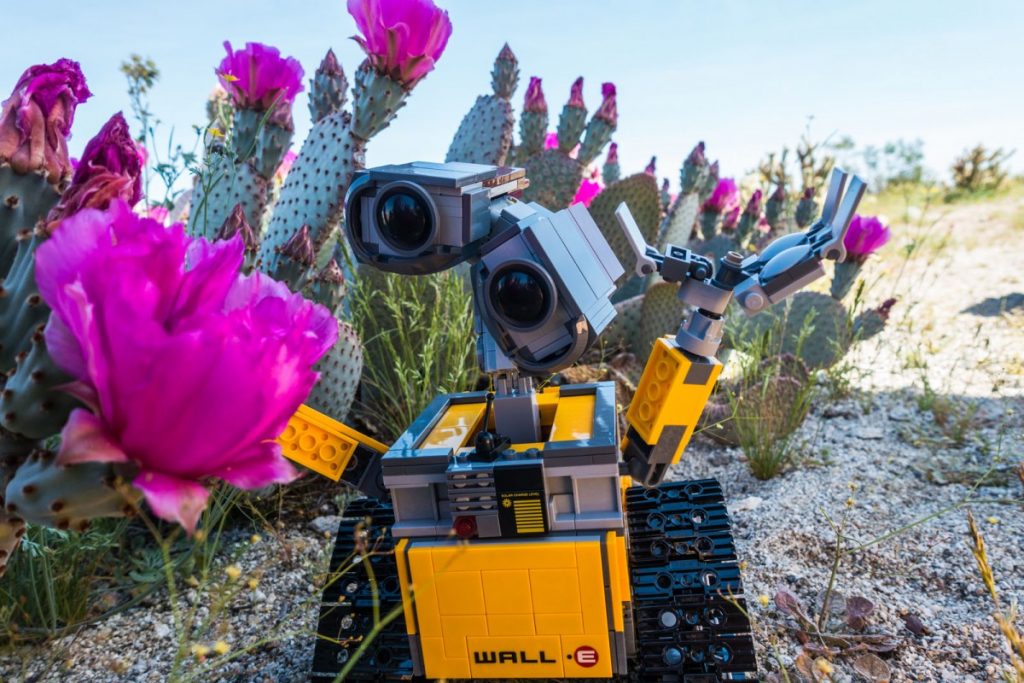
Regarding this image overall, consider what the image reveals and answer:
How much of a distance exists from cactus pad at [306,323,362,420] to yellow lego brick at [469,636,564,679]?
3.16ft

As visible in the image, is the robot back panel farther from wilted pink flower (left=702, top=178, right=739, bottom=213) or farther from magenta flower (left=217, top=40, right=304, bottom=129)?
wilted pink flower (left=702, top=178, right=739, bottom=213)

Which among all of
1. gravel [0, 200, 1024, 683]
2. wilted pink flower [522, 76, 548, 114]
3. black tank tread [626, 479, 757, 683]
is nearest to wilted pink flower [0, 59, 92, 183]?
gravel [0, 200, 1024, 683]

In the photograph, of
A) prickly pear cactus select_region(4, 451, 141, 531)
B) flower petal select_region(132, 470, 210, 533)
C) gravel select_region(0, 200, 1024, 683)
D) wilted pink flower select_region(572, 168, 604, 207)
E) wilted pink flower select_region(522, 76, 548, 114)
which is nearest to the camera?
flower petal select_region(132, 470, 210, 533)

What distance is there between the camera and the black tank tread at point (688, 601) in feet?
5.29

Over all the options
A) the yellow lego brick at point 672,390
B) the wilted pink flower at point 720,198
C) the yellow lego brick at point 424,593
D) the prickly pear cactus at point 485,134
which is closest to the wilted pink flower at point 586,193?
the prickly pear cactus at point 485,134

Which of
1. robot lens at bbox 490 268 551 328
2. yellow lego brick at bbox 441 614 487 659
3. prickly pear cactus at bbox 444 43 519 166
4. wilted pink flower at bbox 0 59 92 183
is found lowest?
yellow lego brick at bbox 441 614 487 659

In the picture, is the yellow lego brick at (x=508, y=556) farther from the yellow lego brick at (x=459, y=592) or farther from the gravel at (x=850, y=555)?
the gravel at (x=850, y=555)

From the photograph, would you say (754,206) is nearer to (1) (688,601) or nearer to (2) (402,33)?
(2) (402,33)

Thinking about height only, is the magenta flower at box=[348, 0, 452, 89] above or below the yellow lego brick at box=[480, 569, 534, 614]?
above

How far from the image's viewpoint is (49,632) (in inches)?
71.2

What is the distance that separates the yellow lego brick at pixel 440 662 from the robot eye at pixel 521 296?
68cm

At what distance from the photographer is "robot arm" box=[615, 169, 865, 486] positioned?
5.24 feet

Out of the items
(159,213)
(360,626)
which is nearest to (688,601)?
(360,626)

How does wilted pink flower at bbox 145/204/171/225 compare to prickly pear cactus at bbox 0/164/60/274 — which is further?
wilted pink flower at bbox 145/204/171/225
